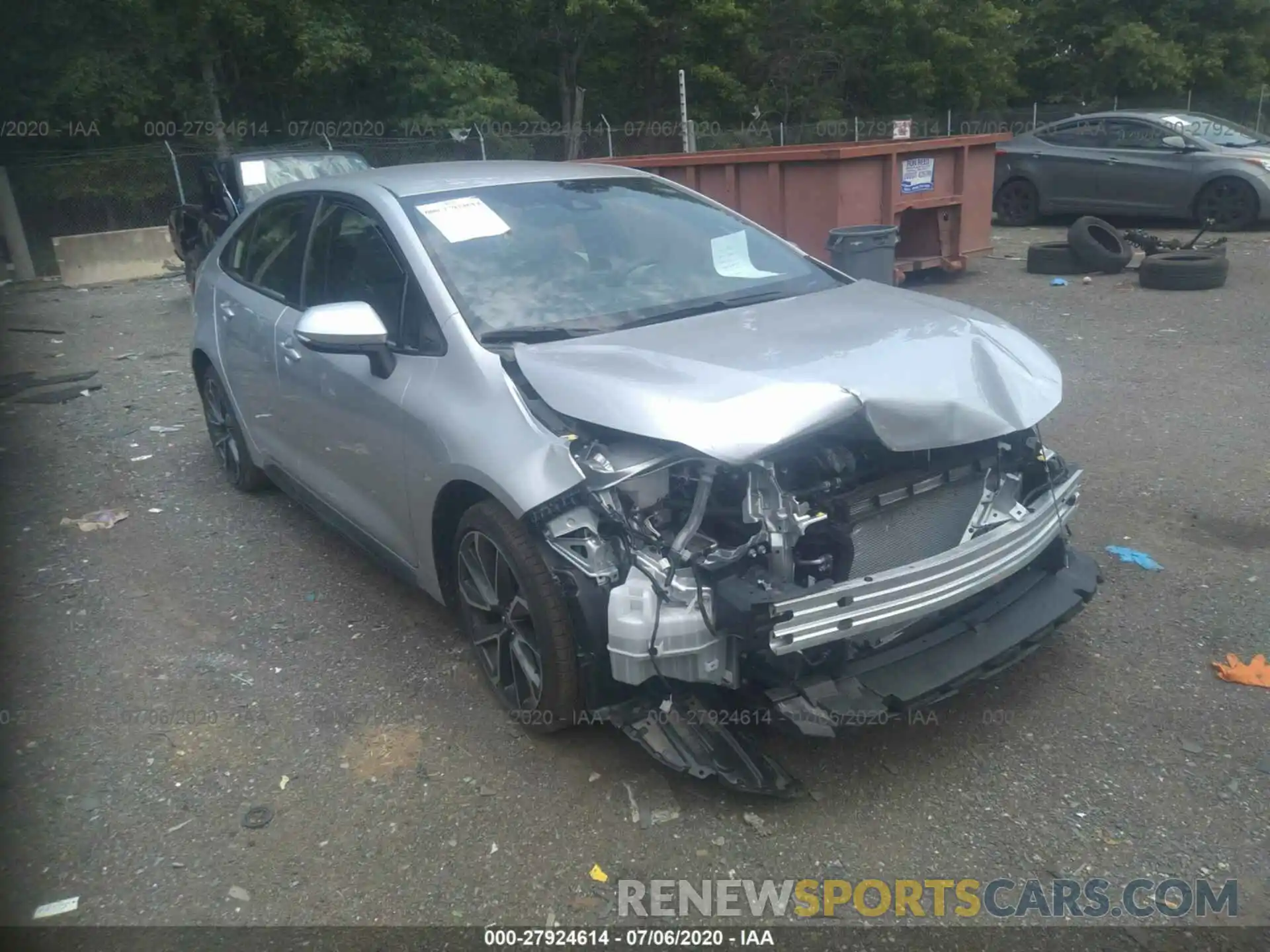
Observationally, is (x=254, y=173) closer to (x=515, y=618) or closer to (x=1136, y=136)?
(x=515, y=618)

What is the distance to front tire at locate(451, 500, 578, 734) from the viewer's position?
3.02 m

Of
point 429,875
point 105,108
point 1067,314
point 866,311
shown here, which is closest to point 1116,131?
point 1067,314

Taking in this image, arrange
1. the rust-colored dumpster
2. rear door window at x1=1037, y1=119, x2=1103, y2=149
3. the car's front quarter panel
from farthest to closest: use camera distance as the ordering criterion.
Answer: rear door window at x1=1037, y1=119, x2=1103, y2=149, the rust-colored dumpster, the car's front quarter panel

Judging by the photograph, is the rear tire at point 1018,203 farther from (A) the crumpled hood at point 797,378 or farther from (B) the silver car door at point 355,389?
(B) the silver car door at point 355,389

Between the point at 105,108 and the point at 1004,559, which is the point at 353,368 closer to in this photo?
the point at 1004,559

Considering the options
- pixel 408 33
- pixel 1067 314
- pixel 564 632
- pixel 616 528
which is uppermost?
pixel 408 33

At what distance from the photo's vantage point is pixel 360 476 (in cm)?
397

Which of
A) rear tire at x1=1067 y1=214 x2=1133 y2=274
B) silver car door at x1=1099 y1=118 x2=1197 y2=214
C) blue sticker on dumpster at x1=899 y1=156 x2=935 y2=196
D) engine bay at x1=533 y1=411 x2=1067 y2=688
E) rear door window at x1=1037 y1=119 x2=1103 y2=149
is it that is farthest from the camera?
rear door window at x1=1037 y1=119 x2=1103 y2=149

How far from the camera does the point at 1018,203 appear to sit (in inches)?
579

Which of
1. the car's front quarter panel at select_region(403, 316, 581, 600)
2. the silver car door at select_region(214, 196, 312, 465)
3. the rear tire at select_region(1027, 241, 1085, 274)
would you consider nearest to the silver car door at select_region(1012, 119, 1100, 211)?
the rear tire at select_region(1027, 241, 1085, 274)

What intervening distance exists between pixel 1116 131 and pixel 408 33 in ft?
52.5

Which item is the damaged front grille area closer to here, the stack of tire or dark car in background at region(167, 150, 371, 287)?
the stack of tire

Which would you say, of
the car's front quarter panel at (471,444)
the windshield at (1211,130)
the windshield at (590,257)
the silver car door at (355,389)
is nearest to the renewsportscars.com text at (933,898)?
the car's front quarter panel at (471,444)

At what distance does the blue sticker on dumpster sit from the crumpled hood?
6.91m
